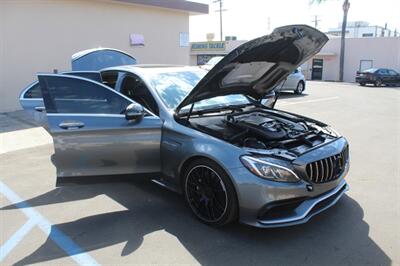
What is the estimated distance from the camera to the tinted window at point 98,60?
797cm

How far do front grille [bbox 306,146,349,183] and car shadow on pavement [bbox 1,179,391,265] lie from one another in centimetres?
53

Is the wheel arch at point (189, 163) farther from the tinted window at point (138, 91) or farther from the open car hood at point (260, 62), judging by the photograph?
the tinted window at point (138, 91)

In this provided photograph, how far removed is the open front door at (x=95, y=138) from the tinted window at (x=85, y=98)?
0.04ft

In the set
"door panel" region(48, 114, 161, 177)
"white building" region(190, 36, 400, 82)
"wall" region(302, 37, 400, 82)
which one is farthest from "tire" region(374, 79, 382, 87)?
"door panel" region(48, 114, 161, 177)

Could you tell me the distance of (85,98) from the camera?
4273 millimetres

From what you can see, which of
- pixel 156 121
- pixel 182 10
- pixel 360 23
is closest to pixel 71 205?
pixel 156 121

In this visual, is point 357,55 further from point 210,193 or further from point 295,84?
point 210,193

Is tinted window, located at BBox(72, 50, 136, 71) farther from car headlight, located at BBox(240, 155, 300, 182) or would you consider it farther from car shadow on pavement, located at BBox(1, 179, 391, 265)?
car headlight, located at BBox(240, 155, 300, 182)

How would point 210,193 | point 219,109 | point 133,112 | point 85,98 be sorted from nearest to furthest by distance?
point 210,193 → point 133,112 → point 85,98 → point 219,109

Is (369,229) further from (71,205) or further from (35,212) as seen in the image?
(35,212)

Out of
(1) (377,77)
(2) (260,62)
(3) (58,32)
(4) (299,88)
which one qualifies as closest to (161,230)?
(2) (260,62)

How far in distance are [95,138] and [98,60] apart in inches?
178

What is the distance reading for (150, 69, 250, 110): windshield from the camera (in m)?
4.47

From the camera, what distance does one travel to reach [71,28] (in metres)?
12.8
